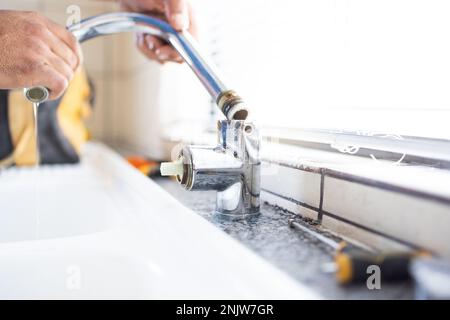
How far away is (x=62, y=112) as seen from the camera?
1088 mm

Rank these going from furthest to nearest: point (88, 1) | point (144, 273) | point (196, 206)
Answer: point (88, 1), point (196, 206), point (144, 273)

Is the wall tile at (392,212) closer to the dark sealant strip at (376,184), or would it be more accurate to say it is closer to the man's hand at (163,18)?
the dark sealant strip at (376,184)

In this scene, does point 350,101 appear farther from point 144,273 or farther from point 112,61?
point 112,61

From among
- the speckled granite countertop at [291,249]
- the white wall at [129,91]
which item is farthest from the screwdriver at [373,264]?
the white wall at [129,91]

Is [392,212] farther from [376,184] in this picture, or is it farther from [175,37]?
[175,37]

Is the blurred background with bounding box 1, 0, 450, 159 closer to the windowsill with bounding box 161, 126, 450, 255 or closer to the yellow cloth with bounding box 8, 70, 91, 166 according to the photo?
the windowsill with bounding box 161, 126, 450, 255

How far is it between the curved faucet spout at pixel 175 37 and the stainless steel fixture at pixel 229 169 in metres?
0.03

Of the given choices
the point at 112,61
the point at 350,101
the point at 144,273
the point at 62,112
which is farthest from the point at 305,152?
the point at 112,61

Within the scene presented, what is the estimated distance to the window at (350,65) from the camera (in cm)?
45

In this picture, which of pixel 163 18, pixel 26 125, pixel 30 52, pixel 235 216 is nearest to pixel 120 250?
pixel 235 216

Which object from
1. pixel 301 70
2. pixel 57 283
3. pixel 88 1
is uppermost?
pixel 88 1

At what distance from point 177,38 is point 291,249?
Result: 0.33 m

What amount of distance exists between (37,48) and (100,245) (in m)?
0.24

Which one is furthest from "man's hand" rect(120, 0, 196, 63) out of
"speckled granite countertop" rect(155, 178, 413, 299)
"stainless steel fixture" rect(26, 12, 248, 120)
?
"speckled granite countertop" rect(155, 178, 413, 299)
